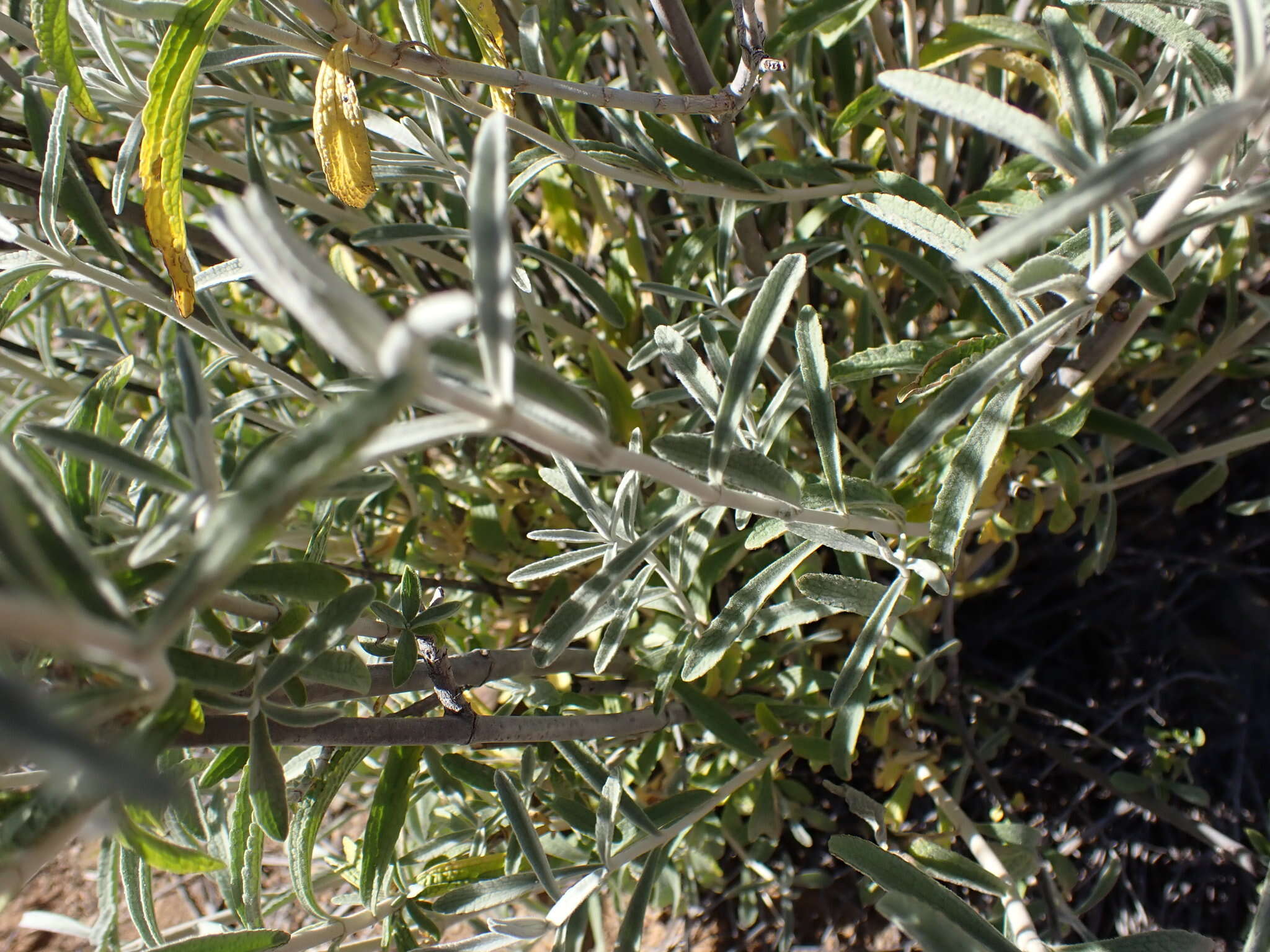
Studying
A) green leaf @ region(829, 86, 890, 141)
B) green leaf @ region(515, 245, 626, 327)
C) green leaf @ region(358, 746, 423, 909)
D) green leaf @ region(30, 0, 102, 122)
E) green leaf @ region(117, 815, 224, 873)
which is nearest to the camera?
green leaf @ region(117, 815, 224, 873)

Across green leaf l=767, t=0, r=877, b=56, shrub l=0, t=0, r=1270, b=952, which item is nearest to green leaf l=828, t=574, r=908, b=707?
shrub l=0, t=0, r=1270, b=952

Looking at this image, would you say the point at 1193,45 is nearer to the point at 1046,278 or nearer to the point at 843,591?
the point at 1046,278

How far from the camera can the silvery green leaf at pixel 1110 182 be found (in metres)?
0.27

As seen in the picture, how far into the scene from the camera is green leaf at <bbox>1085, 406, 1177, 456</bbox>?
2.52 ft

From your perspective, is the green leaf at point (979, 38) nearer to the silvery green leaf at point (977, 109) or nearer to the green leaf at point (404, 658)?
the silvery green leaf at point (977, 109)

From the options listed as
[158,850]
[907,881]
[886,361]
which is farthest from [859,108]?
[158,850]

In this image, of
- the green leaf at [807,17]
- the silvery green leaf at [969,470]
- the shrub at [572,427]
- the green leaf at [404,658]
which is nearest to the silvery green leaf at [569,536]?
the shrub at [572,427]

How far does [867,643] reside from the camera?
21.1 inches

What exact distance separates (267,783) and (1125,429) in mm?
731

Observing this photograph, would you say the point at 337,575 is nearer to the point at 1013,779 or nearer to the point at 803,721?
the point at 803,721

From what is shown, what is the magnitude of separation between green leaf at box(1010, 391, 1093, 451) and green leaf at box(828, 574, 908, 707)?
196mm

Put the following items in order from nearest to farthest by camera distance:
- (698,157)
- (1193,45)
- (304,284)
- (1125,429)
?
(304,284) → (1193,45) → (698,157) → (1125,429)

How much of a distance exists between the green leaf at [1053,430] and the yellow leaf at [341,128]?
19.3 inches

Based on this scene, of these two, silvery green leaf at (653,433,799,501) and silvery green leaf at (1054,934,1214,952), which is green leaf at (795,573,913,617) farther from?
silvery green leaf at (1054,934,1214,952)
